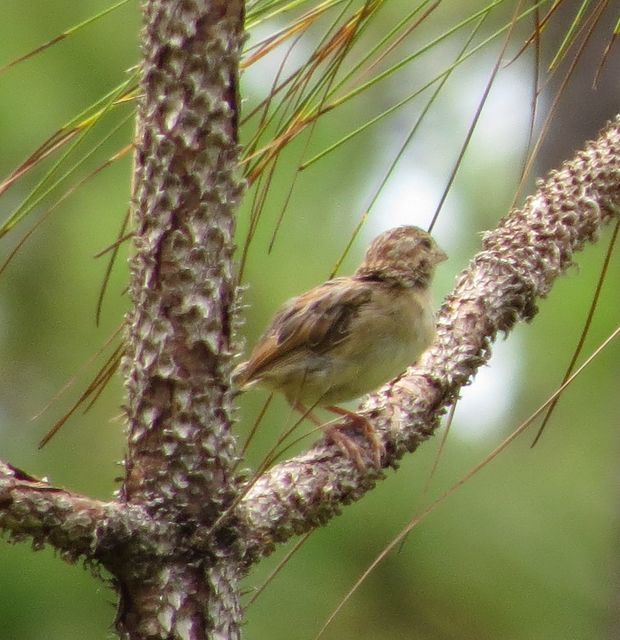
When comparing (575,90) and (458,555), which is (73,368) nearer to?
(458,555)

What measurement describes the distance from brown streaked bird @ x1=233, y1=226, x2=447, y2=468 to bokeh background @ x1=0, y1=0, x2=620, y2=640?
0.25 metres

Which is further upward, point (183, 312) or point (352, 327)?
point (352, 327)

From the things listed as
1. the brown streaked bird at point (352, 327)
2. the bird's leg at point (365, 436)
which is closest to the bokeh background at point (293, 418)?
the brown streaked bird at point (352, 327)

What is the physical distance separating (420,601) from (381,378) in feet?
4.83

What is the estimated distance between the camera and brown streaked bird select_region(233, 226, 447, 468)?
2.86 meters

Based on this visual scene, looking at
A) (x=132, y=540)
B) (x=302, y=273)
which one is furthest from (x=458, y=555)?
(x=132, y=540)

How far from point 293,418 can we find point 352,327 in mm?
401

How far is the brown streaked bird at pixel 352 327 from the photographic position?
2.86m

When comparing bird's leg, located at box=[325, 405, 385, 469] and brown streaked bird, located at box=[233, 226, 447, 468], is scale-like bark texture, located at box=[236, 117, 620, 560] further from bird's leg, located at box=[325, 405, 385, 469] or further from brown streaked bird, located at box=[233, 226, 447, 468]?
brown streaked bird, located at box=[233, 226, 447, 468]

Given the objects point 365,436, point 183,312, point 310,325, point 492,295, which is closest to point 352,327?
point 310,325

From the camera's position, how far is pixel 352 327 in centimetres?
298

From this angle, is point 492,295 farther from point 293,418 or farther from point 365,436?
point 293,418

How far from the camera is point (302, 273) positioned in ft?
11.9

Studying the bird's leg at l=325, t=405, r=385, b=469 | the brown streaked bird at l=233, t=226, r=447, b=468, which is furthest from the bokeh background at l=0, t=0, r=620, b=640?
the bird's leg at l=325, t=405, r=385, b=469
